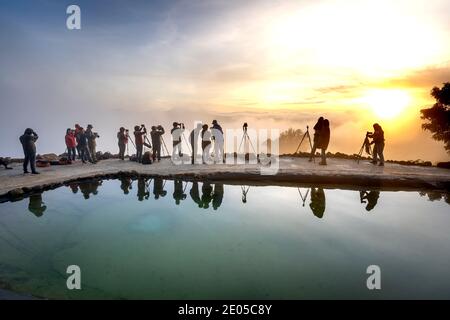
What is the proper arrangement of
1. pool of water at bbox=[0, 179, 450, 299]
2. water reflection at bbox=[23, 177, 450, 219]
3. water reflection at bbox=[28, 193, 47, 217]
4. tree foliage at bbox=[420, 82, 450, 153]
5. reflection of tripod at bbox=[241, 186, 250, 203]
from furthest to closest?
tree foliage at bbox=[420, 82, 450, 153], reflection of tripod at bbox=[241, 186, 250, 203], water reflection at bbox=[23, 177, 450, 219], water reflection at bbox=[28, 193, 47, 217], pool of water at bbox=[0, 179, 450, 299]

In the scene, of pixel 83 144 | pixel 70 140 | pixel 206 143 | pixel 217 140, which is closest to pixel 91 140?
pixel 83 144

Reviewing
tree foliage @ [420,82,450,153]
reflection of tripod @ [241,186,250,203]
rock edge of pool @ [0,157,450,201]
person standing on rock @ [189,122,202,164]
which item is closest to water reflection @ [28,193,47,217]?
rock edge of pool @ [0,157,450,201]

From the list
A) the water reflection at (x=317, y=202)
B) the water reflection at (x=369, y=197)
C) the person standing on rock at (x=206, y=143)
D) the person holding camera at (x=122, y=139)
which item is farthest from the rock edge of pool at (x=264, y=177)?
the person holding camera at (x=122, y=139)

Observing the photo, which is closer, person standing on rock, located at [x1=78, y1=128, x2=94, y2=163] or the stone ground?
the stone ground

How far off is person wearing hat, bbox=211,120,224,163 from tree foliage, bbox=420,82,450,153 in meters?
21.2

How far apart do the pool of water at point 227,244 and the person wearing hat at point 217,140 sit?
20.9 ft

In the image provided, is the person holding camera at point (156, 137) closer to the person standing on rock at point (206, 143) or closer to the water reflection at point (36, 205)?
the person standing on rock at point (206, 143)

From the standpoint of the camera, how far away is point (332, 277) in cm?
598

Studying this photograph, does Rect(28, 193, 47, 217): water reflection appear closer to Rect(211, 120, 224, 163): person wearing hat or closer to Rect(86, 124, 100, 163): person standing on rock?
Rect(86, 124, 100, 163): person standing on rock

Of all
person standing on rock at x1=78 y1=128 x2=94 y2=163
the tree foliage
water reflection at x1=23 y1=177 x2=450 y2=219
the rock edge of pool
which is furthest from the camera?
the tree foliage

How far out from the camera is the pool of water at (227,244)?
5.57m

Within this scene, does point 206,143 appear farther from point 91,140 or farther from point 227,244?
point 227,244

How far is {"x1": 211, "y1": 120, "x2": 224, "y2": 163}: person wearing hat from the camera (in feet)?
58.6
